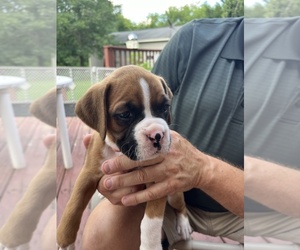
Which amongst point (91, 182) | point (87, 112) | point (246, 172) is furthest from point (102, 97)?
point (246, 172)

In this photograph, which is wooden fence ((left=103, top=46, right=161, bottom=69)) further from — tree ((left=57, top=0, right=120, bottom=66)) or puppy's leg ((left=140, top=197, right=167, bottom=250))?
puppy's leg ((left=140, top=197, right=167, bottom=250))

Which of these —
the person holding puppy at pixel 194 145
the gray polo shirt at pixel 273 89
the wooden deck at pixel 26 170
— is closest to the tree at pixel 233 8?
the person holding puppy at pixel 194 145

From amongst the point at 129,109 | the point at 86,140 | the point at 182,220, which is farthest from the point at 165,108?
the point at 182,220

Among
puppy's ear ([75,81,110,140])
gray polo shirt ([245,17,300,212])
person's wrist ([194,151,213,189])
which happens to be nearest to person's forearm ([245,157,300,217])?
gray polo shirt ([245,17,300,212])

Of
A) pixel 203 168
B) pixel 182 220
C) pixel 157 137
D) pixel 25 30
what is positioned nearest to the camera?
pixel 25 30

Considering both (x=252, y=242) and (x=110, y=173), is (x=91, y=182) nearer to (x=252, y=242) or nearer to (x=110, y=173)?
(x=110, y=173)

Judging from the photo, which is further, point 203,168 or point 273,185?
point 203,168

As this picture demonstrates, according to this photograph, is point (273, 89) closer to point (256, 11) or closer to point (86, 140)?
point (256, 11)
